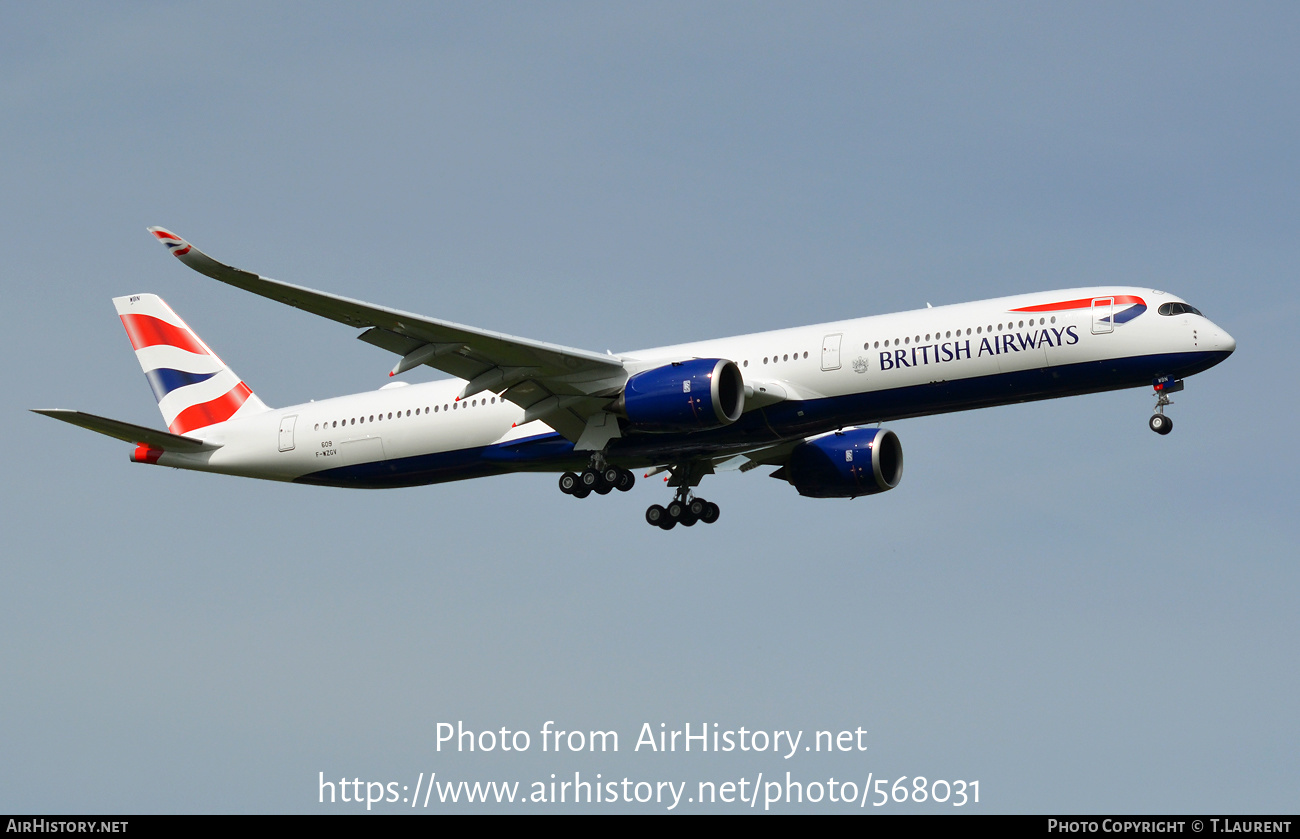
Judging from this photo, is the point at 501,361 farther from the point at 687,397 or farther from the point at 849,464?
the point at 849,464

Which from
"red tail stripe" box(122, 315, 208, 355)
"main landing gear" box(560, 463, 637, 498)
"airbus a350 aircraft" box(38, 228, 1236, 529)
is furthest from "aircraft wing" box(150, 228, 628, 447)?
"red tail stripe" box(122, 315, 208, 355)

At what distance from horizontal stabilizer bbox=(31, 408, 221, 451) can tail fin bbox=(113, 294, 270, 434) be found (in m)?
1.21

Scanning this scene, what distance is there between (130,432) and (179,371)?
5176 mm

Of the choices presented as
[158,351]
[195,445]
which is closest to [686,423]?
[195,445]

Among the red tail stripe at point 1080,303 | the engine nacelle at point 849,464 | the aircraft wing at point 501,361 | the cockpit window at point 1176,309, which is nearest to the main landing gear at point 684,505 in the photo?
the engine nacelle at point 849,464

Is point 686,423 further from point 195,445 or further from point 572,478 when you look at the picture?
point 195,445

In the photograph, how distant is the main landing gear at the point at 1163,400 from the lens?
36.1 metres

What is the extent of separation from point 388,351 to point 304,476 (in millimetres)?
8065

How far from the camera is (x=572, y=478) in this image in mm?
41125

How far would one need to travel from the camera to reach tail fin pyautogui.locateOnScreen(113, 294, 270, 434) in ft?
150

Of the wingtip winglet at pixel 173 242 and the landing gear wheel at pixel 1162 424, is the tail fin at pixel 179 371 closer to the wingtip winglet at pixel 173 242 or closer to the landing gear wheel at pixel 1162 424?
the wingtip winglet at pixel 173 242

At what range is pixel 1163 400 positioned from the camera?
36.3 m

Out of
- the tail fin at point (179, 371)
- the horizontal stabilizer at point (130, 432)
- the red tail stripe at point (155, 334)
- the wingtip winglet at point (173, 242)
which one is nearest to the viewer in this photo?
the wingtip winglet at point (173, 242)

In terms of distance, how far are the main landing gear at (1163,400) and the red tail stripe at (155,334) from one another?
26.8 metres
